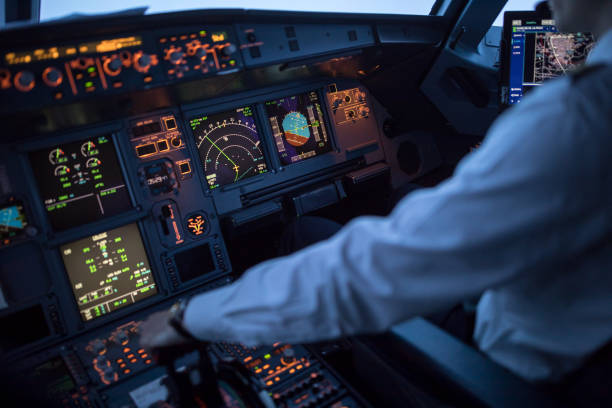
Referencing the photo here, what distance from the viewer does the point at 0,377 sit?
565 millimetres

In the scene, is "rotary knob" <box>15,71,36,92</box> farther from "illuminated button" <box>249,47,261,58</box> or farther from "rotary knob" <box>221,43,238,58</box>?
"illuminated button" <box>249,47,261,58</box>

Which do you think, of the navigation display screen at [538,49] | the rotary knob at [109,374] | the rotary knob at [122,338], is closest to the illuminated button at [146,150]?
the rotary knob at [122,338]

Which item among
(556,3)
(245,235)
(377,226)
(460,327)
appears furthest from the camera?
(245,235)

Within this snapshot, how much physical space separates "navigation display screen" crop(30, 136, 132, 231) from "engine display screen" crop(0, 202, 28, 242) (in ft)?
0.31

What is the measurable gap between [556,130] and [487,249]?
0.58 feet

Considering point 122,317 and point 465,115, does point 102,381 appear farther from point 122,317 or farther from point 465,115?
point 465,115

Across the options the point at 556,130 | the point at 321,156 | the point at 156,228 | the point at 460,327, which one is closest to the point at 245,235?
the point at 156,228

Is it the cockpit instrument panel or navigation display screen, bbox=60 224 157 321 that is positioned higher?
the cockpit instrument panel

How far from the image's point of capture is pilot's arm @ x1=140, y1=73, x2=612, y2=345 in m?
0.53

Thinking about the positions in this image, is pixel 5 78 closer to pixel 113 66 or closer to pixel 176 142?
pixel 113 66

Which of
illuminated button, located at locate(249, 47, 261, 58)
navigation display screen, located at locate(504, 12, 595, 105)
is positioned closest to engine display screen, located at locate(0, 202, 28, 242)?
illuminated button, located at locate(249, 47, 261, 58)

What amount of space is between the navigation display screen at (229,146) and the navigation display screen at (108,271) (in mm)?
479

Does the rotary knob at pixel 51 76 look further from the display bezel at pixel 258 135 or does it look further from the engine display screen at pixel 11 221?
the display bezel at pixel 258 135

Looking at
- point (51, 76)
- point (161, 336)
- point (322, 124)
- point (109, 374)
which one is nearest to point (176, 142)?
point (51, 76)
